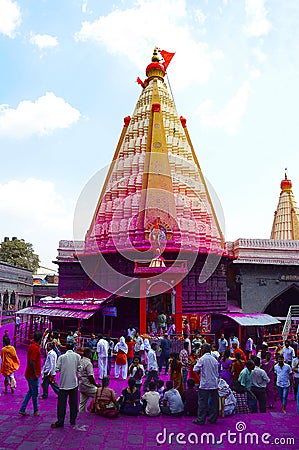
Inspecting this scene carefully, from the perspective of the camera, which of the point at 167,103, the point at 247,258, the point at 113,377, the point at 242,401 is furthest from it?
the point at 167,103

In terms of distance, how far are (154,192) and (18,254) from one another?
27.8 meters

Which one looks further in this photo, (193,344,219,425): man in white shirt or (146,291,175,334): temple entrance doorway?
(146,291,175,334): temple entrance doorway

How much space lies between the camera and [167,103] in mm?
24391

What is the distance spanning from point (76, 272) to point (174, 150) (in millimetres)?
9136

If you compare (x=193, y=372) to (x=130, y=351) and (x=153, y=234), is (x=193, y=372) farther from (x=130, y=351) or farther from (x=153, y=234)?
(x=153, y=234)

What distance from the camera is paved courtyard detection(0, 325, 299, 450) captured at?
5.34 meters

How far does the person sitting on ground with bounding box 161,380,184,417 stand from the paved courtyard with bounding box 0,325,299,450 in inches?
5.3

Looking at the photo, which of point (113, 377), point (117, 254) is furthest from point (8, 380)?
point (117, 254)

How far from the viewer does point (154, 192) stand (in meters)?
19.5

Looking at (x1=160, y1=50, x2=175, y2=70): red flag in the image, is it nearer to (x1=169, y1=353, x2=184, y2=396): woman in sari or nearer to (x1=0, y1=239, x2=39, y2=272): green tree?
(x1=169, y1=353, x2=184, y2=396): woman in sari

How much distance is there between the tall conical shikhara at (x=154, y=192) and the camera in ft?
60.3

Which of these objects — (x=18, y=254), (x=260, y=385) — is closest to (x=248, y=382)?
(x=260, y=385)

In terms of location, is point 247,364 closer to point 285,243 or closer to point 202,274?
point 202,274

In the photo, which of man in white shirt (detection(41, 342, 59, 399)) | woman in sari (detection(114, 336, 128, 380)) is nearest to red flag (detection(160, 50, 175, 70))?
woman in sari (detection(114, 336, 128, 380))
